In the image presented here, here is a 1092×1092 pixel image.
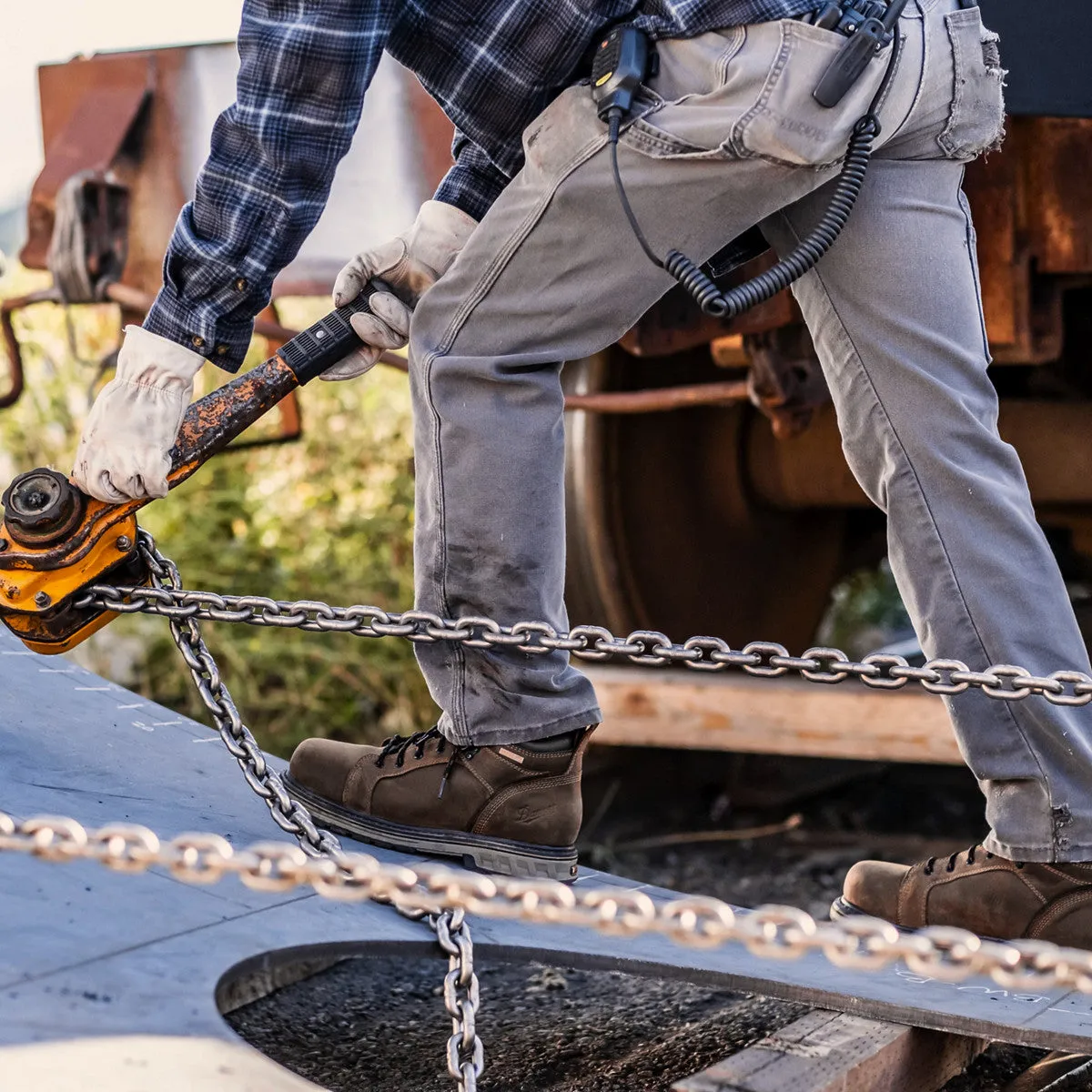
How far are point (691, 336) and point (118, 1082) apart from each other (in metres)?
1.98

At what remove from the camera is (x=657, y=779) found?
398 cm

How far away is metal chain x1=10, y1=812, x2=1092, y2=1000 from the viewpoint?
1.15m

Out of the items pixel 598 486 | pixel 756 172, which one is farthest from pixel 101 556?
pixel 598 486

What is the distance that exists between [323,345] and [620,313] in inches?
17.7

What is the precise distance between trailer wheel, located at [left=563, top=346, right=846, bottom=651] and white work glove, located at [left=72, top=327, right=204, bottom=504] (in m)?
1.57

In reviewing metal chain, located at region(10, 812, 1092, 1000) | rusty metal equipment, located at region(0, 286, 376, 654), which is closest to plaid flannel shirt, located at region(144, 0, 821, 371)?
rusty metal equipment, located at region(0, 286, 376, 654)

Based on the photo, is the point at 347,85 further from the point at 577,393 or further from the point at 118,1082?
the point at 577,393

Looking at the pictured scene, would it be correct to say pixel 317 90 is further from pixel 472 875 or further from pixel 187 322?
pixel 472 875

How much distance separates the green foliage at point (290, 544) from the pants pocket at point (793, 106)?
3.01 metres

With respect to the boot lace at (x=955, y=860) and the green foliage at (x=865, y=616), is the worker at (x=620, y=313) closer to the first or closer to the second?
the boot lace at (x=955, y=860)

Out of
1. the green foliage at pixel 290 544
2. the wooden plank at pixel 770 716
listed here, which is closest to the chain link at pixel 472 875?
the wooden plank at pixel 770 716

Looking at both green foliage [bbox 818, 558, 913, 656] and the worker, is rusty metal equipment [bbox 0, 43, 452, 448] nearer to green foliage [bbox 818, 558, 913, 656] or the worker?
the worker

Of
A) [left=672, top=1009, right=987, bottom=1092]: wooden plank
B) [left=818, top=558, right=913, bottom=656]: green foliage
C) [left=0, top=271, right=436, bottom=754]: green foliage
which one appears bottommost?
[left=818, top=558, right=913, bottom=656]: green foliage

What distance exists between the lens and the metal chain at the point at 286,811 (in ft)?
4.87
